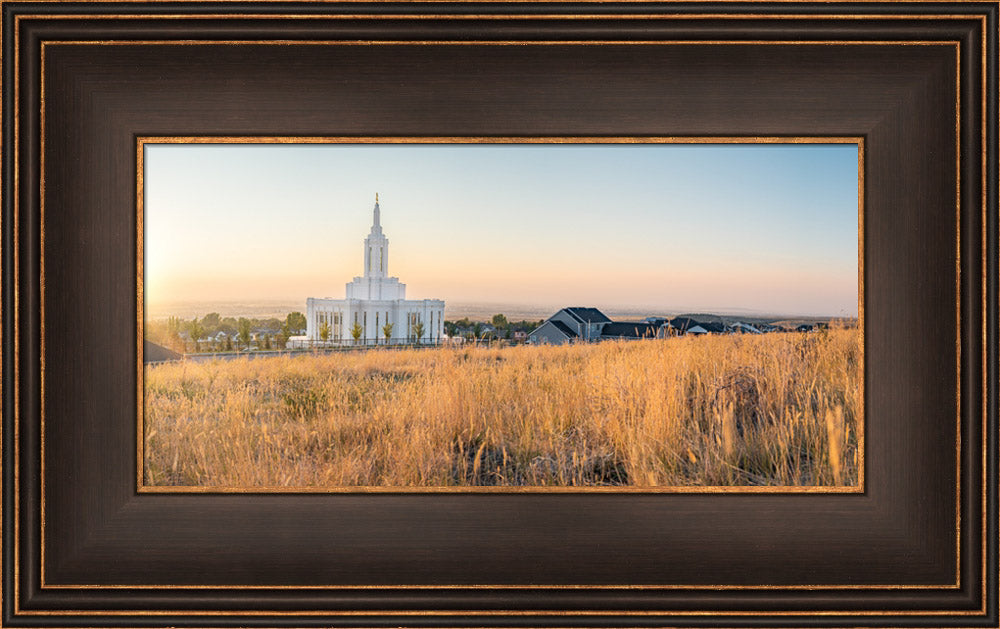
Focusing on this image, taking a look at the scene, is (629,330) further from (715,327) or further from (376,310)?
(376,310)

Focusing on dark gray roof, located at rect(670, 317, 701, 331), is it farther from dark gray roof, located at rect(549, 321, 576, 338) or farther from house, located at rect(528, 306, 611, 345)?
dark gray roof, located at rect(549, 321, 576, 338)

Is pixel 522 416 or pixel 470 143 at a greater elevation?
pixel 470 143

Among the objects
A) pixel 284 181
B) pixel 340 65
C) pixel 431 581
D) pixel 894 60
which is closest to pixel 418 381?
pixel 431 581

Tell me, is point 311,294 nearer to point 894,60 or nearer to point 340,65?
point 340,65

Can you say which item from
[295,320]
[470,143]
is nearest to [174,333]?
[295,320]

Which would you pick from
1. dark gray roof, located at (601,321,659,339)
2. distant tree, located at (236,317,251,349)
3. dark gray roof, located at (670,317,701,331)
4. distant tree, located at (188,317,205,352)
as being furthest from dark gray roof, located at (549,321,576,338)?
distant tree, located at (188,317,205,352)

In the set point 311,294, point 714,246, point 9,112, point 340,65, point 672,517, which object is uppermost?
point 340,65

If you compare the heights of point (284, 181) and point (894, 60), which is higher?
point (894, 60)
